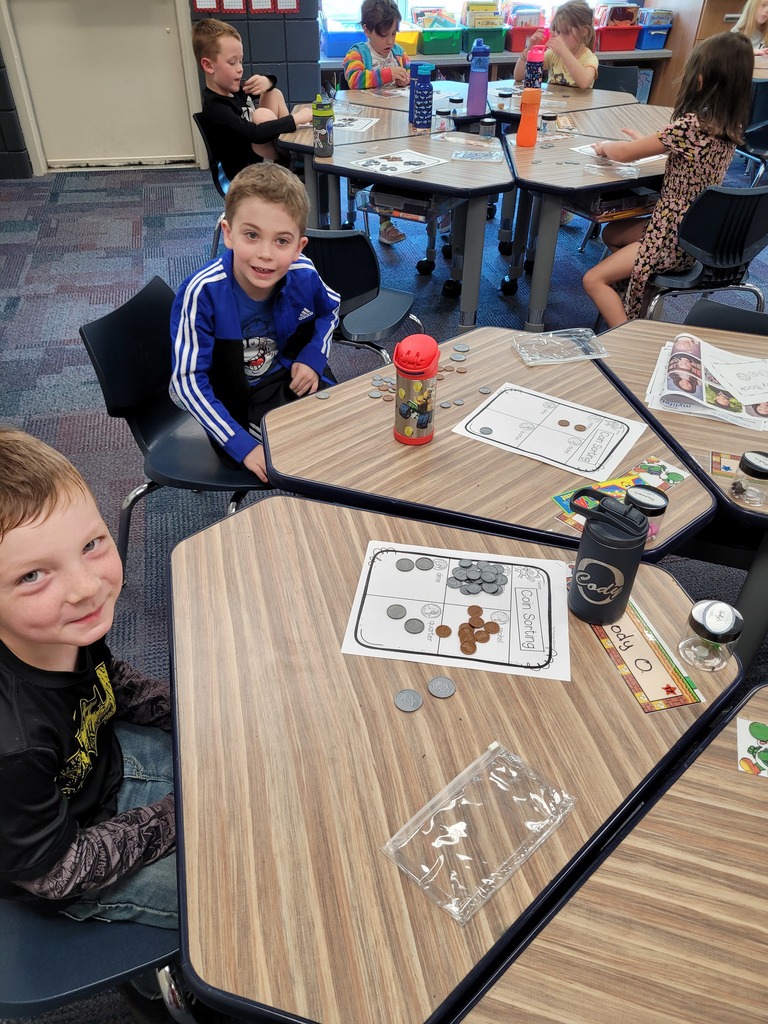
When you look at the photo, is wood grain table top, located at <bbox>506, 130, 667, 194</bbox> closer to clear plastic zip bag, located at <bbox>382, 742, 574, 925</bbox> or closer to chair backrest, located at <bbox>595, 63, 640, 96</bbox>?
chair backrest, located at <bbox>595, 63, 640, 96</bbox>

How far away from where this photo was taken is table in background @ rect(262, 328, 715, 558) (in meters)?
1.24

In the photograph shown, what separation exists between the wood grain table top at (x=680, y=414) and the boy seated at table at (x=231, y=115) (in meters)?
2.26

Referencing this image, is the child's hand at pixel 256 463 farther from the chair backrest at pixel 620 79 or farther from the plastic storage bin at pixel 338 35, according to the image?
the plastic storage bin at pixel 338 35

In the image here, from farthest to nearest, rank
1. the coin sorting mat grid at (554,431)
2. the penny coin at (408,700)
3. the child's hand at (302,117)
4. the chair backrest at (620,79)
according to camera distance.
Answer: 1. the chair backrest at (620,79)
2. the child's hand at (302,117)
3. the coin sorting mat grid at (554,431)
4. the penny coin at (408,700)

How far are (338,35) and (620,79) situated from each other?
2.18 metres

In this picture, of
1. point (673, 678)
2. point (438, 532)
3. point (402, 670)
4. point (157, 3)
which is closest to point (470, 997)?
point (402, 670)

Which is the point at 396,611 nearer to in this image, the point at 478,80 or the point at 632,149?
the point at 632,149

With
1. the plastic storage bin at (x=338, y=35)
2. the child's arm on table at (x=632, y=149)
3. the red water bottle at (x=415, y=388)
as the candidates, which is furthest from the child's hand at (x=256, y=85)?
the red water bottle at (x=415, y=388)

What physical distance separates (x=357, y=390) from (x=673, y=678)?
0.90 metres

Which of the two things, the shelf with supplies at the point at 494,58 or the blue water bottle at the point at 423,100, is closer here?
the blue water bottle at the point at 423,100

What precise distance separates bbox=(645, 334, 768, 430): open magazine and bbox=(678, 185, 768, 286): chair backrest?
0.96m

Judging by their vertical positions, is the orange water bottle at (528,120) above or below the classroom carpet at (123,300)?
above

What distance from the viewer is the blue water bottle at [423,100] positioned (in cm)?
331

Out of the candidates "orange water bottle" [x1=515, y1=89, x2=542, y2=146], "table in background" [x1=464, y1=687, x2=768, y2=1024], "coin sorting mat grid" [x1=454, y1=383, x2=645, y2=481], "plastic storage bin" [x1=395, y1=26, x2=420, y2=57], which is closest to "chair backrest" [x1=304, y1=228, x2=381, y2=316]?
"coin sorting mat grid" [x1=454, y1=383, x2=645, y2=481]
